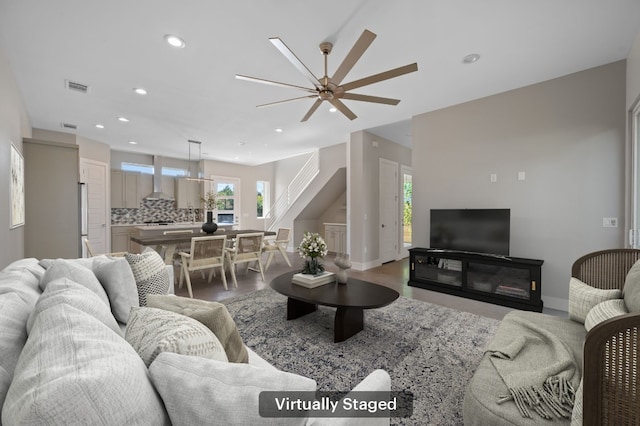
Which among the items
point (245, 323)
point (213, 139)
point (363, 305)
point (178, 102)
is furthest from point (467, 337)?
point (213, 139)

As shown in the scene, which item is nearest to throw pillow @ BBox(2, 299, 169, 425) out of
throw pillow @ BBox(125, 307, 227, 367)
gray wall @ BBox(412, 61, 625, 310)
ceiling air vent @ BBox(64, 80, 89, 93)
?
throw pillow @ BBox(125, 307, 227, 367)

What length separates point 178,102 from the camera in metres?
3.82

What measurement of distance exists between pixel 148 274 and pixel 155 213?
6.29 metres

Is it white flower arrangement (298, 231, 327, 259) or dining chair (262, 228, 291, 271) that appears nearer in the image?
white flower arrangement (298, 231, 327, 259)

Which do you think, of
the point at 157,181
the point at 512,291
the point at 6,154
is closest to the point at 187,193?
the point at 157,181

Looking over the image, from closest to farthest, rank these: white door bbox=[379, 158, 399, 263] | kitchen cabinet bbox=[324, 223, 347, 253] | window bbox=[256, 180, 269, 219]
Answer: white door bbox=[379, 158, 399, 263], kitchen cabinet bbox=[324, 223, 347, 253], window bbox=[256, 180, 269, 219]

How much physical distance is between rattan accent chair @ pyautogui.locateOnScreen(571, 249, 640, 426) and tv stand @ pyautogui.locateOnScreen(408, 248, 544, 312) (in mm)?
2580

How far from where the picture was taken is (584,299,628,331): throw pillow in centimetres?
143

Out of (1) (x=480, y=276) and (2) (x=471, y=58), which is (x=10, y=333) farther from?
(1) (x=480, y=276)

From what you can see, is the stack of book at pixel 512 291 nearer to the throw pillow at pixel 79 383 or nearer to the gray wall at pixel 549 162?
the gray wall at pixel 549 162

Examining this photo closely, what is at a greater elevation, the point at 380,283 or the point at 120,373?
the point at 120,373

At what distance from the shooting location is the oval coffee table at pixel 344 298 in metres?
2.29

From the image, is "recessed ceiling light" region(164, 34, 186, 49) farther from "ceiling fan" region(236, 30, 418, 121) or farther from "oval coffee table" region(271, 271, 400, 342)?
"oval coffee table" region(271, 271, 400, 342)

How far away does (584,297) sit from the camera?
1797 millimetres
